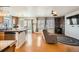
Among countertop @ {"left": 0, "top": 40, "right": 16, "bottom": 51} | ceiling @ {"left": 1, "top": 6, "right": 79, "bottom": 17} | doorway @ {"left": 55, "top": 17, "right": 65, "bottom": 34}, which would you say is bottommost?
countertop @ {"left": 0, "top": 40, "right": 16, "bottom": 51}

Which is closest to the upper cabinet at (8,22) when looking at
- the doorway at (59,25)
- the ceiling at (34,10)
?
the ceiling at (34,10)

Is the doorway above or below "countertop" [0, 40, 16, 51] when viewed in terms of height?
above

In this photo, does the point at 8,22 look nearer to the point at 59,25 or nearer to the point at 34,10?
the point at 34,10

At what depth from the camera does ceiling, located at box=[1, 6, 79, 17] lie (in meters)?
1.67

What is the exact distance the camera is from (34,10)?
176 centimetres

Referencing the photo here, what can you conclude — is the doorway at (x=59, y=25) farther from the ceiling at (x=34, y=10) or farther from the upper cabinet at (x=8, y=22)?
the upper cabinet at (x=8, y=22)

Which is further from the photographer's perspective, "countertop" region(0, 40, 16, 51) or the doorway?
the doorway

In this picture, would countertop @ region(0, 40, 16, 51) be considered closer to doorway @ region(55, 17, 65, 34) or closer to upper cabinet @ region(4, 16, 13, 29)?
upper cabinet @ region(4, 16, 13, 29)

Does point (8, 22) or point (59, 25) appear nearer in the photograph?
point (8, 22)

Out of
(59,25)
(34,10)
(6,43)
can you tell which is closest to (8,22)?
(6,43)

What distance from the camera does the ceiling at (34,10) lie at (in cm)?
167

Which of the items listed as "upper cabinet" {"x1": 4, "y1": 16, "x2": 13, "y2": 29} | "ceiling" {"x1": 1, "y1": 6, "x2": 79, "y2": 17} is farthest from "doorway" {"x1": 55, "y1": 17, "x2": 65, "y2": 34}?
"upper cabinet" {"x1": 4, "y1": 16, "x2": 13, "y2": 29}

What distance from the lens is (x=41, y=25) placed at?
76.7 inches
